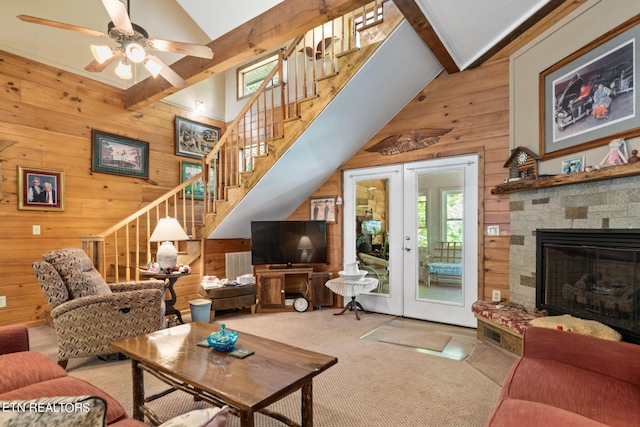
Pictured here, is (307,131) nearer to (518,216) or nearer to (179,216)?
(518,216)

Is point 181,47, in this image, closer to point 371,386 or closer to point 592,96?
point 371,386

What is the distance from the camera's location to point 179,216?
17.8 feet

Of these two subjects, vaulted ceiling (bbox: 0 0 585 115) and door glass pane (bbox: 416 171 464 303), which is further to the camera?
door glass pane (bbox: 416 171 464 303)

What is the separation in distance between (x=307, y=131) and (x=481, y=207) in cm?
212

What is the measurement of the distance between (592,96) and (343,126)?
2319 mm

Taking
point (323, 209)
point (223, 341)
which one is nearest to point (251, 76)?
point (323, 209)

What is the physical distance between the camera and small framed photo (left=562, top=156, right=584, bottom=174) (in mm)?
2699

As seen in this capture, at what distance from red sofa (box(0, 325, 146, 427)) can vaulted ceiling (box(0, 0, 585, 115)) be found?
296cm

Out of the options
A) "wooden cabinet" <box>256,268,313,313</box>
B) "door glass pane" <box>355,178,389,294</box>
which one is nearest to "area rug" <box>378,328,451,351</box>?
"door glass pane" <box>355,178,389,294</box>

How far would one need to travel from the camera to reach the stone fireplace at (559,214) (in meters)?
2.34

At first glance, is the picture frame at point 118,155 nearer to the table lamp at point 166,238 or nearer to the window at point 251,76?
the table lamp at point 166,238

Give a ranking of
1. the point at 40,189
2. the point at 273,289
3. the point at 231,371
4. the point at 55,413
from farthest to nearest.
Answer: the point at 273,289 → the point at 40,189 → the point at 231,371 → the point at 55,413

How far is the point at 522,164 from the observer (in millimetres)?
3281

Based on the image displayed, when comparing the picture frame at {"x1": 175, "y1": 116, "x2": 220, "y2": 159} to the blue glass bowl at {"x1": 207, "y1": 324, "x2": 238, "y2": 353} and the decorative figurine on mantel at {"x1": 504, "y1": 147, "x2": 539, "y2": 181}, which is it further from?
the decorative figurine on mantel at {"x1": 504, "y1": 147, "x2": 539, "y2": 181}
